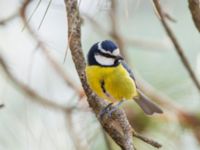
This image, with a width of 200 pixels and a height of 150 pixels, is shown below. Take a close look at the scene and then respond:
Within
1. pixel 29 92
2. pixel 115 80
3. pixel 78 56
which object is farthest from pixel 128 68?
pixel 78 56

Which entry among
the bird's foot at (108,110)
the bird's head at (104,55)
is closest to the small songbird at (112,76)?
the bird's head at (104,55)

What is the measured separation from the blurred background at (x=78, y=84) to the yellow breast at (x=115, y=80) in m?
0.04

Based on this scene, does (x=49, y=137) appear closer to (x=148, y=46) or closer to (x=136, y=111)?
(x=136, y=111)

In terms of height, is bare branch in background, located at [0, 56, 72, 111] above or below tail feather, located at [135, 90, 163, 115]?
above

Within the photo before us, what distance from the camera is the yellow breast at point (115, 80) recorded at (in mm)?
867

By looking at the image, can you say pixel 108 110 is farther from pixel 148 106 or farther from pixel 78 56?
pixel 148 106

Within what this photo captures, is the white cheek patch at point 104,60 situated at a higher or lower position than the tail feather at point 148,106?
higher

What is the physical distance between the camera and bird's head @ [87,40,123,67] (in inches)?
33.3

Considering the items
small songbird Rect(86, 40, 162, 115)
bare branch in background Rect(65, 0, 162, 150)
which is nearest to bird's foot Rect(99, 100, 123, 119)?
bare branch in background Rect(65, 0, 162, 150)

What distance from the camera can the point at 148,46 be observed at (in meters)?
1.02

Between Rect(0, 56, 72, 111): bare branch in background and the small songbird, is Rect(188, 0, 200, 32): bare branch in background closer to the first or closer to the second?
the small songbird

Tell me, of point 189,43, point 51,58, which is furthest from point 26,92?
point 189,43

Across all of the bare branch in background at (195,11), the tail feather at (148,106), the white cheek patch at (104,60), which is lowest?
Result: the tail feather at (148,106)

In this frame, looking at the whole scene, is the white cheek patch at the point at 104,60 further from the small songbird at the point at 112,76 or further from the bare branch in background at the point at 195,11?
the bare branch in background at the point at 195,11
